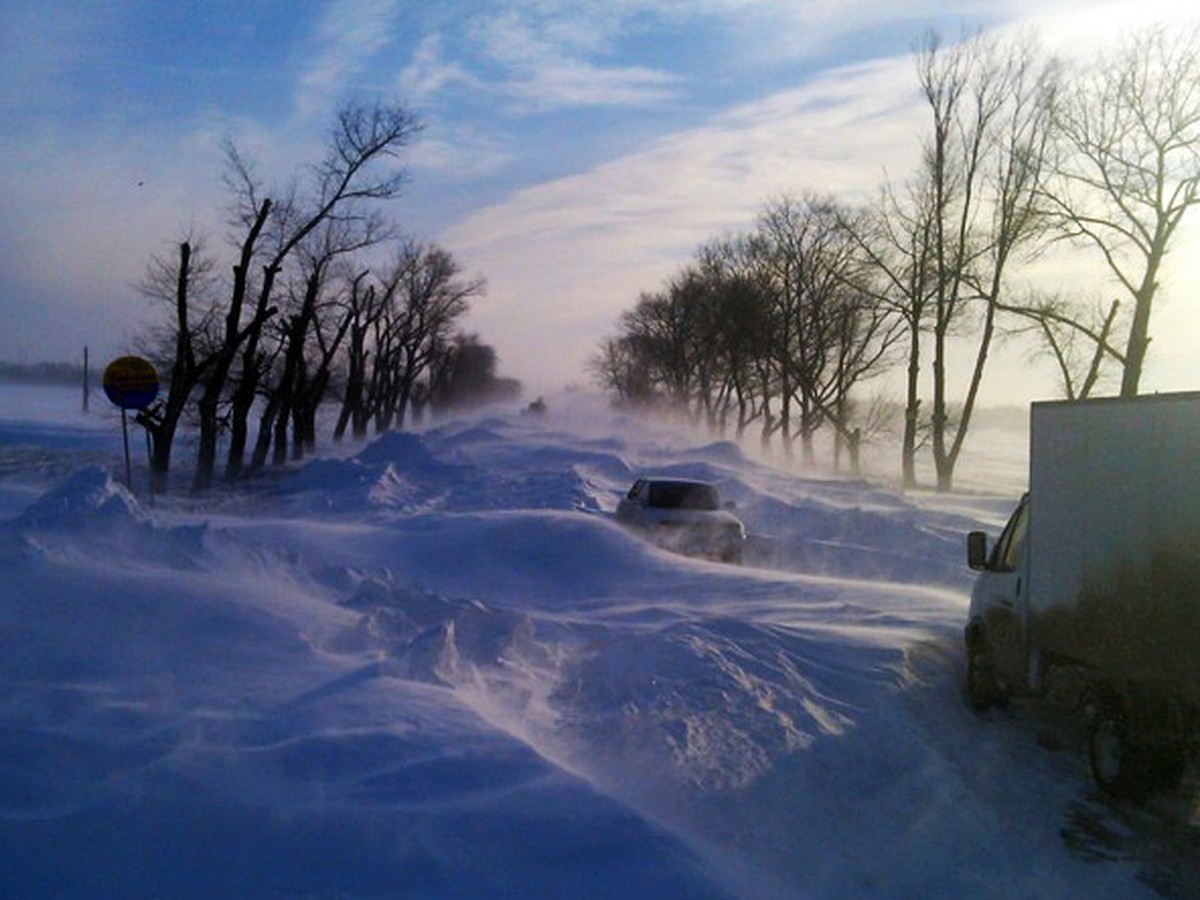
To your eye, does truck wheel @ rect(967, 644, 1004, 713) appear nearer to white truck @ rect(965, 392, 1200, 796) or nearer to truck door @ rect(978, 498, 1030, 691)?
truck door @ rect(978, 498, 1030, 691)

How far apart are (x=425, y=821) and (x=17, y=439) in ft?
233

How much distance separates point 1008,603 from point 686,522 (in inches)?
443

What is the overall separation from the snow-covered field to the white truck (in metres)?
0.55

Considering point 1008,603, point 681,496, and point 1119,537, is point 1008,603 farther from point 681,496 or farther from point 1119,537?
point 681,496

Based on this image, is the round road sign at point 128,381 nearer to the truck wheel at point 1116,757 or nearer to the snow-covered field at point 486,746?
the snow-covered field at point 486,746

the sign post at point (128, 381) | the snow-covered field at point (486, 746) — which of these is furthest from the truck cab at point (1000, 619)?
the sign post at point (128, 381)

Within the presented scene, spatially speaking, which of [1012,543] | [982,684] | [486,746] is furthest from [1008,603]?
[486,746]

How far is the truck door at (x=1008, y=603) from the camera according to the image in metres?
8.40

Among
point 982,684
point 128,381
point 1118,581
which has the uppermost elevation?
point 128,381

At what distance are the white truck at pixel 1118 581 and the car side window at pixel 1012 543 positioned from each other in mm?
479

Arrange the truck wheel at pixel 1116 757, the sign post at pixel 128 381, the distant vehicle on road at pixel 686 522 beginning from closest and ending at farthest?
the truck wheel at pixel 1116 757, the sign post at pixel 128 381, the distant vehicle on road at pixel 686 522

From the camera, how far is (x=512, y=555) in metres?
16.9

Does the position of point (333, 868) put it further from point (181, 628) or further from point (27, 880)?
point (181, 628)

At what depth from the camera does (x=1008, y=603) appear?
8.77 m
